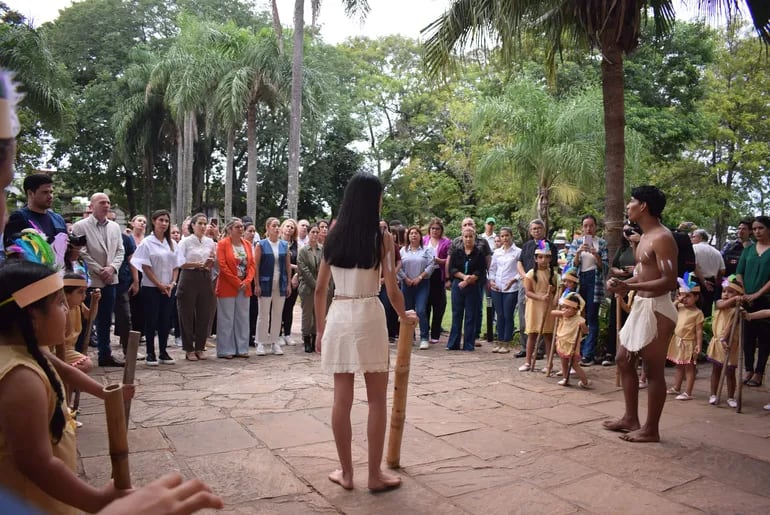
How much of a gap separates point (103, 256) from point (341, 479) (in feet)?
15.8

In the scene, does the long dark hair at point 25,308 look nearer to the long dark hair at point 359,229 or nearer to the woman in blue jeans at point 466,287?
the long dark hair at point 359,229

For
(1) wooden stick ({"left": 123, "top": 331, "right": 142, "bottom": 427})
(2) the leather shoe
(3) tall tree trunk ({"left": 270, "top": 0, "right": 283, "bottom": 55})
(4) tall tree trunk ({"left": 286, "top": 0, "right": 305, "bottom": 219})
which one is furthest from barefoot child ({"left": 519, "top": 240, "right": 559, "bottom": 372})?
(3) tall tree trunk ({"left": 270, "top": 0, "right": 283, "bottom": 55})

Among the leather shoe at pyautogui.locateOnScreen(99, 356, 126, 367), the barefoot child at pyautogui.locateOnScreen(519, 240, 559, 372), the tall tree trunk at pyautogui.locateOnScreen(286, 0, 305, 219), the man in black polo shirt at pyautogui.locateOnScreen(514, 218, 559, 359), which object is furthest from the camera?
the tall tree trunk at pyautogui.locateOnScreen(286, 0, 305, 219)

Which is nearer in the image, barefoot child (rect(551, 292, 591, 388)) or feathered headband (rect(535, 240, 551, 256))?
barefoot child (rect(551, 292, 591, 388))

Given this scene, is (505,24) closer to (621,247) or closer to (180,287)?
(621,247)

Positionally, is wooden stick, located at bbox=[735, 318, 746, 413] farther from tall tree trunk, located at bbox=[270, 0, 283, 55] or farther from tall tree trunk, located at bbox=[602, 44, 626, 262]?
tall tree trunk, located at bbox=[270, 0, 283, 55]

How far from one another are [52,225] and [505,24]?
6.04 meters

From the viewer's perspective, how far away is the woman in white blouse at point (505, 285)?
30.8 feet

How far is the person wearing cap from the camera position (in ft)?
27.1

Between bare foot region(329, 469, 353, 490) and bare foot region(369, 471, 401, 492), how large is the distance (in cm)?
14

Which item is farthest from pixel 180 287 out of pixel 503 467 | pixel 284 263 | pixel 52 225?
pixel 503 467

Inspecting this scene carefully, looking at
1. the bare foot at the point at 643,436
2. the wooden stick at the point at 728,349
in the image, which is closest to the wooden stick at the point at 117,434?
the bare foot at the point at 643,436

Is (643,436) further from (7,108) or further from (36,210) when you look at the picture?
(36,210)

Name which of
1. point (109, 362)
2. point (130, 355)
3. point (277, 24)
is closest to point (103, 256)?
point (109, 362)
